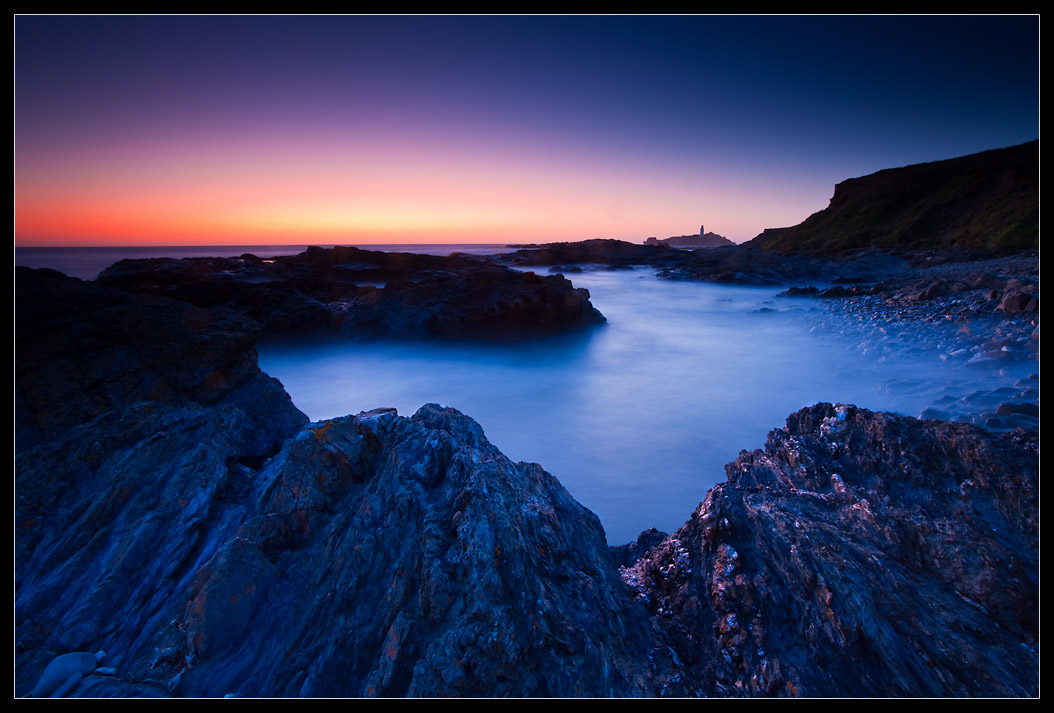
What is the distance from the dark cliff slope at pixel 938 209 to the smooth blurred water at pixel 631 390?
20.9 m

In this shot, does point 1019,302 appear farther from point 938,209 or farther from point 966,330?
point 938,209

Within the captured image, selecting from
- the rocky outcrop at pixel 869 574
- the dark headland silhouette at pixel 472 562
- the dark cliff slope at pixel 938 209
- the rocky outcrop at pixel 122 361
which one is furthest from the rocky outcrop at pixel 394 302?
the dark cliff slope at pixel 938 209

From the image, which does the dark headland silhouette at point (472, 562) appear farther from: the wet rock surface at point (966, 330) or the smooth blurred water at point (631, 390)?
the smooth blurred water at point (631, 390)

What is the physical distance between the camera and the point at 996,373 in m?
6.20

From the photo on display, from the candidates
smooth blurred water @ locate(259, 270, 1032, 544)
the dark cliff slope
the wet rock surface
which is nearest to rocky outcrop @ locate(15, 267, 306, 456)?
smooth blurred water @ locate(259, 270, 1032, 544)

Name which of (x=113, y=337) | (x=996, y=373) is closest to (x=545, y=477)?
(x=113, y=337)

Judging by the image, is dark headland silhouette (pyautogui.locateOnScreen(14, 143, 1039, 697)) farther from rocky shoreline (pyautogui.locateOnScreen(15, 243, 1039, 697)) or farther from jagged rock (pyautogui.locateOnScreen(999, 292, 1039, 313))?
jagged rock (pyautogui.locateOnScreen(999, 292, 1039, 313))

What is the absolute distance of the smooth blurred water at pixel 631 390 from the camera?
592 centimetres

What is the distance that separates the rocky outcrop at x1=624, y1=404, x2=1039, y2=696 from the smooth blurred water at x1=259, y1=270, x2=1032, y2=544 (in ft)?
6.66

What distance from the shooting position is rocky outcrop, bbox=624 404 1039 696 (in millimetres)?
2131

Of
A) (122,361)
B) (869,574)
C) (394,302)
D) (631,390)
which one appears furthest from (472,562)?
(394,302)

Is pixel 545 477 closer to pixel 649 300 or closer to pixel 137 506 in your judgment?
pixel 137 506

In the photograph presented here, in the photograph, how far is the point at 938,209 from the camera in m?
37.4
